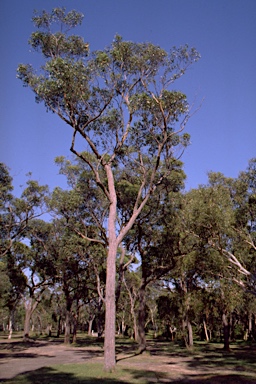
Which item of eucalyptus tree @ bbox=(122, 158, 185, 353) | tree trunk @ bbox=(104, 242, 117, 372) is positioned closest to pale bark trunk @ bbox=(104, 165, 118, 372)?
tree trunk @ bbox=(104, 242, 117, 372)

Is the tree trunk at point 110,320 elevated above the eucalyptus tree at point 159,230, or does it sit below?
below

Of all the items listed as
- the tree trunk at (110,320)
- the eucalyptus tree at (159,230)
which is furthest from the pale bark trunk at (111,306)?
the eucalyptus tree at (159,230)

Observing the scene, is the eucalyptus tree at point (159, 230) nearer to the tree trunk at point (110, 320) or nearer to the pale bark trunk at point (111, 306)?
the pale bark trunk at point (111, 306)

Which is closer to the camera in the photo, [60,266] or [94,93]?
[94,93]

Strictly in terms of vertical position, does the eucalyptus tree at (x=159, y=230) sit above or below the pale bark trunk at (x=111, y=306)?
above

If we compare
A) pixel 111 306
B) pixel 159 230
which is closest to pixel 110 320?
pixel 111 306

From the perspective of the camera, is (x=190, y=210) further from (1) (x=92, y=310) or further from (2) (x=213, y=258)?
(1) (x=92, y=310)

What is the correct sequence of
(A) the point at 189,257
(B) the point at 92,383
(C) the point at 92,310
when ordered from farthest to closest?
(C) the point at 92,310, (A) the point at 189,257, (B) the point at 92,383

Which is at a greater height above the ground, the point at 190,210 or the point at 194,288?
the point at 190,210

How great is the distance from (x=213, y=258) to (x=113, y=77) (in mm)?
12107

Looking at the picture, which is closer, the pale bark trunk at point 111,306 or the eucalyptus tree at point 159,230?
the pale bark trunk at point 111,306

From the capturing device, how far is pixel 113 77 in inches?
698

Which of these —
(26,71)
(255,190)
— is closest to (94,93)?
(26,71)

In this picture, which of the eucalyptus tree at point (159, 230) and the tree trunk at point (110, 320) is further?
the eucalyptus tree at point (159, 230)
